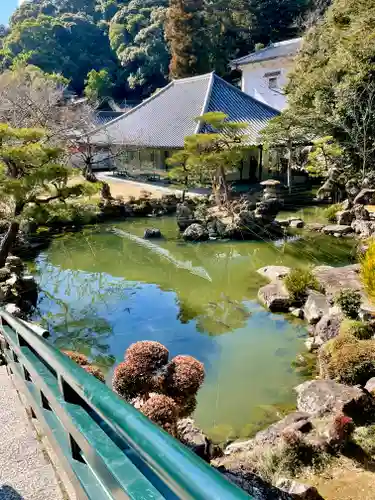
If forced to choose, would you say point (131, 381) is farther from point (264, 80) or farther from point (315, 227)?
point (264, 80)

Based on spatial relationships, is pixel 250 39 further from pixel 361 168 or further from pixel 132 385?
pixel 132 385

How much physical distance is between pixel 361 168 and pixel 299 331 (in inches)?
413

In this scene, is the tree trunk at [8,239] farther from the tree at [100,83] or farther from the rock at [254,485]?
the tree at [100,83]

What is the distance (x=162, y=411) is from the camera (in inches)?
124

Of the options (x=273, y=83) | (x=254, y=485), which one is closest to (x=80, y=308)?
(x=254, y=485)

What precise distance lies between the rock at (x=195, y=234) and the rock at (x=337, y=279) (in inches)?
178

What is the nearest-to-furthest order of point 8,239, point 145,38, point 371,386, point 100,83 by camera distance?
point 371,386 < point 8,239 < point 100,83 < point 145,38

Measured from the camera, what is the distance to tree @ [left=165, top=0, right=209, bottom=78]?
102 feet

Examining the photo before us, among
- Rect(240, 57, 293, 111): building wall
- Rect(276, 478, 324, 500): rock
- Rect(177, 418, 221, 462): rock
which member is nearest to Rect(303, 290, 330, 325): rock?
Rect(177, 418, 221, 462): rock

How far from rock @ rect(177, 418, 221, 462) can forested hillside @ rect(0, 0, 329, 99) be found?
30.4 m

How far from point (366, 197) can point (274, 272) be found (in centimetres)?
611

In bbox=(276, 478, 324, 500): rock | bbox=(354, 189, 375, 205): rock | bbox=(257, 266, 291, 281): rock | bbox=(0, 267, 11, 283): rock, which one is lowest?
bbox=(276, 478, 324, 500): rock

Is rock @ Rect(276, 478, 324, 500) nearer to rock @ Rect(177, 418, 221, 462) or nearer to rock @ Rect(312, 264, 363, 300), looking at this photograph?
rock @ Rect(177, 418, 221, 462)

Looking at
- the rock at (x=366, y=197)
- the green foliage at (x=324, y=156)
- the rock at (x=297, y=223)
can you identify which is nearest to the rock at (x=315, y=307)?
the rock at (x=297, y=223)
